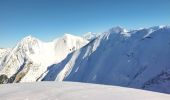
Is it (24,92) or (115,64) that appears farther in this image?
(115,64)

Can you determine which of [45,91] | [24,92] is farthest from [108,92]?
[24,92]

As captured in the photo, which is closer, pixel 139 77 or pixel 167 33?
pixel 139 77

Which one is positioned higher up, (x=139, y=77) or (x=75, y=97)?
(x=75, y=97)

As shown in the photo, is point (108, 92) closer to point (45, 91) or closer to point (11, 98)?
point (45, 91)

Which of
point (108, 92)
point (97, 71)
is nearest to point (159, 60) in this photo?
point (97, 71)

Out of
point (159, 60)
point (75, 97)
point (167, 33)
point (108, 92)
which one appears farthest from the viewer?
point (167, 33)

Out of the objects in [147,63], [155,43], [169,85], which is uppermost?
[155,43]

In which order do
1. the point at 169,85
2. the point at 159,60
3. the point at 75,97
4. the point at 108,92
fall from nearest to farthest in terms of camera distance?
1. the point at 75,97
2. the point at 108,92
3. the point at 169,85
4. the point at 159,60

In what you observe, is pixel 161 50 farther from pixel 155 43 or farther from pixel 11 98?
pixel 11 98

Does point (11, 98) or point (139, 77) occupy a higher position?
point (11, 98)
